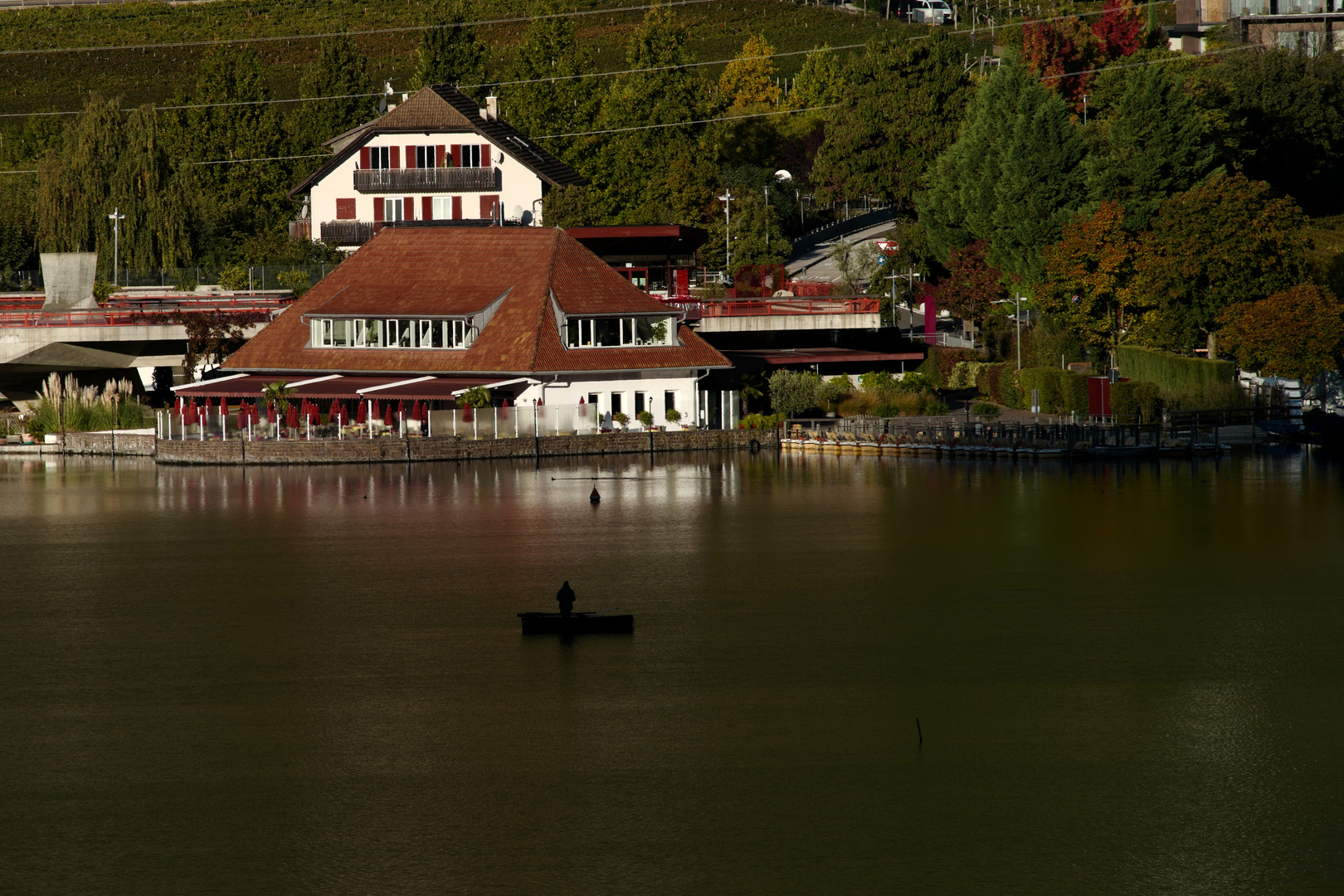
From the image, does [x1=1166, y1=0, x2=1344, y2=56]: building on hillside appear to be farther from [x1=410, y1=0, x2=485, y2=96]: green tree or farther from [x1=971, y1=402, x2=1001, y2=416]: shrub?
[x1=410, y1=0, x2=485, y2=96]: green tree

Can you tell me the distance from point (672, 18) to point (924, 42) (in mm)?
33274

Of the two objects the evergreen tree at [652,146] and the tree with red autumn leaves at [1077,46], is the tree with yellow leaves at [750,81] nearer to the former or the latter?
the evergreen tree at [652,146]

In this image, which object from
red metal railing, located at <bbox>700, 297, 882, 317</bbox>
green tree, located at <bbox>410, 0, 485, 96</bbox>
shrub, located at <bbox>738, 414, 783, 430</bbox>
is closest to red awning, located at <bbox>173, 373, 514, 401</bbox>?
shrub, located at <bbox>738, 414, 783, 430</bbox>

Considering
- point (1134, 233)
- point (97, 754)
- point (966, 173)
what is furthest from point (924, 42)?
point (97, 754)

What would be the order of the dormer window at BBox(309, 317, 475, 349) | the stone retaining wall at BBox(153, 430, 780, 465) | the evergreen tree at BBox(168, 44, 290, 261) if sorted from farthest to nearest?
the evergreen tree at BBox(168, 44, 290, 261), the dormer window at BBox(309, 317, 475, 349), the stone retaining wall at BBox(153, 430, 780, 465)

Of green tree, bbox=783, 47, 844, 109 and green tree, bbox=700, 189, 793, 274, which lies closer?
green tree, bbox=700, 189, 793, 274

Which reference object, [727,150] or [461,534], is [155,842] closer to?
[461,534]

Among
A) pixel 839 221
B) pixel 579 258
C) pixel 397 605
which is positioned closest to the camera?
pixel 397 605

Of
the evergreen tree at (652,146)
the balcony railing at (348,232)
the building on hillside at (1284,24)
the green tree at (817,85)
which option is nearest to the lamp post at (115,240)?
the balcony railing at (348,232)

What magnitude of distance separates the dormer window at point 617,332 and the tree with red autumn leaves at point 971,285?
26671 mm

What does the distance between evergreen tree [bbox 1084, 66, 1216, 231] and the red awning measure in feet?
121

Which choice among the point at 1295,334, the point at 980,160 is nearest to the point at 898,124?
the point at 980,160

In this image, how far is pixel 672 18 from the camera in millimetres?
144250

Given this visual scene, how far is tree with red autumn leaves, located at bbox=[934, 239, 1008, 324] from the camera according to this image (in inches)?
3888
